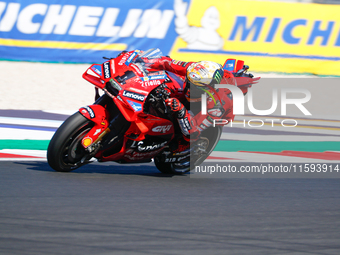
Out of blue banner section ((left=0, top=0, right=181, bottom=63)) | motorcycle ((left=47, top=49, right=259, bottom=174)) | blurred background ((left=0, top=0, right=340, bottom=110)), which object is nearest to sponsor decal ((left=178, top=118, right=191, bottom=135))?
motorcycle ((left=47, top=49, right=259, bottom=174))

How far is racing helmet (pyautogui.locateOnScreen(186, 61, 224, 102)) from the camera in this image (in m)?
4.93

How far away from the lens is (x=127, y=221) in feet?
12.0

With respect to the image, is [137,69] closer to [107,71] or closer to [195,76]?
[107,71]

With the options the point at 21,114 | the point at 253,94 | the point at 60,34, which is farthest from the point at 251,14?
the point at 21,114

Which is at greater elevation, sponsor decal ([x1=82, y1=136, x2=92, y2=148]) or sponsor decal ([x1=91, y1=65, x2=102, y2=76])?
sponsor decal ([x1=91, y1=65, x2=102, y2=76])

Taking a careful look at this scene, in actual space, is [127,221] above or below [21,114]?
below

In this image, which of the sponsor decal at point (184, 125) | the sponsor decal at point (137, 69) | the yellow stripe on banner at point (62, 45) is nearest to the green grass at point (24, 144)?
the sponsor decal at point (137, 69)

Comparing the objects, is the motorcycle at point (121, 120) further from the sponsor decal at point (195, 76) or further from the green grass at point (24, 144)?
the green grass at point (24, 144)

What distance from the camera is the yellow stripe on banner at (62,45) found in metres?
13.1

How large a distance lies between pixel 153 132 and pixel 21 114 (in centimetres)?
452

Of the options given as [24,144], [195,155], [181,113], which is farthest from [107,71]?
[24,144]

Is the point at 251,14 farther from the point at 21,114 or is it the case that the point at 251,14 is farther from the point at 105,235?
the point at 105,235

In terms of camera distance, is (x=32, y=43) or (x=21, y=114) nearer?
(x=21, y=114)

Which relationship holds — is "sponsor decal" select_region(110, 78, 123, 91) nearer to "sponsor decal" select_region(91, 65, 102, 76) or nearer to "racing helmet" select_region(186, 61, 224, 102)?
"sponsor decal" select_region(91, 65, 102, 76)
